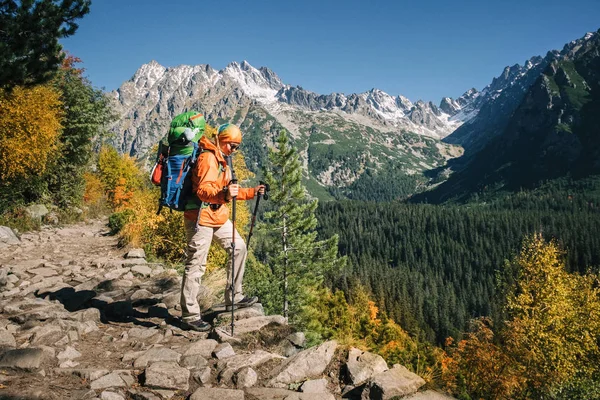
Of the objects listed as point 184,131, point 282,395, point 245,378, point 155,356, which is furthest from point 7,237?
point 282,395

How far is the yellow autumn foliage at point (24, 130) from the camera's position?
16578 mm

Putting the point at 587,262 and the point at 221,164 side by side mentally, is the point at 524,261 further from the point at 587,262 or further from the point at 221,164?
the point at 587,262

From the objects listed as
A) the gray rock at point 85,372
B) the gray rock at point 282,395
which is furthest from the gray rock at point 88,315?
the gray rock at point 282,395

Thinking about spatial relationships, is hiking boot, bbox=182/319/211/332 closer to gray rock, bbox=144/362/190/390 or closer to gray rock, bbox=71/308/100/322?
gray rock, bbox=144/362/190/390

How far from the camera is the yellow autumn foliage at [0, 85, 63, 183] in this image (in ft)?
54.4

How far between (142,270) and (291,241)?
49.6ft

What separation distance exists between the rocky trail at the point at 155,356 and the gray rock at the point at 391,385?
11mm

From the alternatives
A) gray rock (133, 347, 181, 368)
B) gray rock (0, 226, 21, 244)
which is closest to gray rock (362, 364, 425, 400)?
gray rock (133, 347, 181, 368)

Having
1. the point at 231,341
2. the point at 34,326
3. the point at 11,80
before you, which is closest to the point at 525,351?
the point at 231,341

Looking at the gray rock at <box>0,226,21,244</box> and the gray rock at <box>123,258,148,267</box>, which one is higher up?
the gray rock at <box>0,226,21,244</box>

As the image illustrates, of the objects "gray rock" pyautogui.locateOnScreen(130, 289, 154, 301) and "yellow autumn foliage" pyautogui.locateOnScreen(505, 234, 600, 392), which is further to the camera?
"yellow autumn foliage" pyautogui.locateOnScreen(505, 234, 600, 392)

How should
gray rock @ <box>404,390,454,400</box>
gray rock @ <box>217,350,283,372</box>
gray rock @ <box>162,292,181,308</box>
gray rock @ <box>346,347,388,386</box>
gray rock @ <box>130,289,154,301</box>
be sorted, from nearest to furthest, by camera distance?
gray rock @ <box>404,390,454,400</box> < gray rock @ <box>346,347,388,386</box> < gray rock @ <box>217,350,283,372</box> < gray rock @ <box>162,292,181,308</box> < gray rock @ <box>130,289,154,301</box>

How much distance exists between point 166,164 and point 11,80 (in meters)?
6.52

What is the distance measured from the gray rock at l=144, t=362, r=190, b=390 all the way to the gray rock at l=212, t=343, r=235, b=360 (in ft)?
1.90
